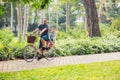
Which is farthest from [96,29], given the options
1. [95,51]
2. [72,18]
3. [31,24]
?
[72,18]

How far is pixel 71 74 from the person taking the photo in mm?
9781

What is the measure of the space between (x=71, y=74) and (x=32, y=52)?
12.4 ft

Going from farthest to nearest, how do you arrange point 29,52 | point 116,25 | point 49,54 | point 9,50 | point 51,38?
point 116,25
point 9,50
point 51,38
point 49,54
point 29,52

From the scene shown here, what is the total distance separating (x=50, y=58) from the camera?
45.0ft

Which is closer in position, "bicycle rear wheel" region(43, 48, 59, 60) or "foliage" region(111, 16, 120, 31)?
"bicycle rear wheel" region(43, 48, 59, 60)

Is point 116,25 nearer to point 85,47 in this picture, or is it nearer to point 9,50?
point 85,47

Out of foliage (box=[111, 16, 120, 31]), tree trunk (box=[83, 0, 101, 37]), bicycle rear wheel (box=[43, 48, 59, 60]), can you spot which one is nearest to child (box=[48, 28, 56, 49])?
bicycle rear wheel (box=[43, 48, 59, 60])

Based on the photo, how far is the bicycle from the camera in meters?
12.6

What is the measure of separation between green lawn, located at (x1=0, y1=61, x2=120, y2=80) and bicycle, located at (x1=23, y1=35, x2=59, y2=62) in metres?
2.27

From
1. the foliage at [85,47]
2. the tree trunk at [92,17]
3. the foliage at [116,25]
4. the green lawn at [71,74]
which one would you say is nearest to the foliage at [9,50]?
the foliage at [85,47]

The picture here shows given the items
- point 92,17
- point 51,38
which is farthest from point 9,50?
point 92,17

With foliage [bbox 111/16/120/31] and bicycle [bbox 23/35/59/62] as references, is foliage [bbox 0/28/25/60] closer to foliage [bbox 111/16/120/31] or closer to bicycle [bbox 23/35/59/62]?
bicycle [bbox 23/35/59/62]

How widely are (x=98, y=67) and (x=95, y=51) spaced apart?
5832 millimetres

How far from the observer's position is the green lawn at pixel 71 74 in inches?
362
